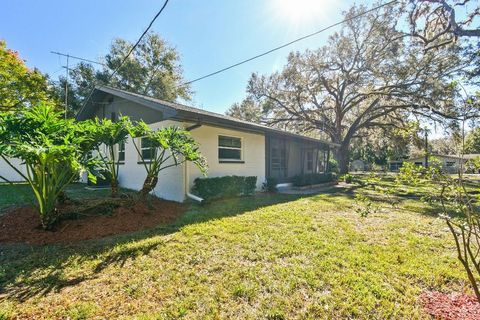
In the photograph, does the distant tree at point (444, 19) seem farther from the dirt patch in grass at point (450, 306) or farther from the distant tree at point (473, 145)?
the dirt patch in grass at point (450, 306)

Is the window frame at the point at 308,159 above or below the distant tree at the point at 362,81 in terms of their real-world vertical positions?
below

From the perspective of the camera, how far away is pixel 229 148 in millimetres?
9695

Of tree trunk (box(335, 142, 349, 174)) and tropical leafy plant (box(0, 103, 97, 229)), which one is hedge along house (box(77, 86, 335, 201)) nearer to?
tropical leafy plant (box(0, 103, 97, 229))

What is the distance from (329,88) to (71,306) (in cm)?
2311

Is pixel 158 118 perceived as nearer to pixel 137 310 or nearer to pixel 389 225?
pixel 137 310

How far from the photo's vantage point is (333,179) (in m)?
16.0

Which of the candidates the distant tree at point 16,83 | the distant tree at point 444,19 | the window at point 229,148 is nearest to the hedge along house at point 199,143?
the window at point 229,148

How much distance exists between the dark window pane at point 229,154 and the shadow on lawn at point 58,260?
4493 millimetres

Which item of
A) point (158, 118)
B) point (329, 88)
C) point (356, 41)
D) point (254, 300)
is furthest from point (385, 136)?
point (254, 300)

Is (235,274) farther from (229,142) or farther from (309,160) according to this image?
(309,160)

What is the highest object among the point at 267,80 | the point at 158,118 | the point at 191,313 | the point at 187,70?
the point at 187,70

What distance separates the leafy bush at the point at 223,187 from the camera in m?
7.74

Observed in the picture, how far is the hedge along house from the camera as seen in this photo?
311 inches

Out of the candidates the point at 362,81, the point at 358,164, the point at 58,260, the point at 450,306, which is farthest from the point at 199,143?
the point at 358,164
